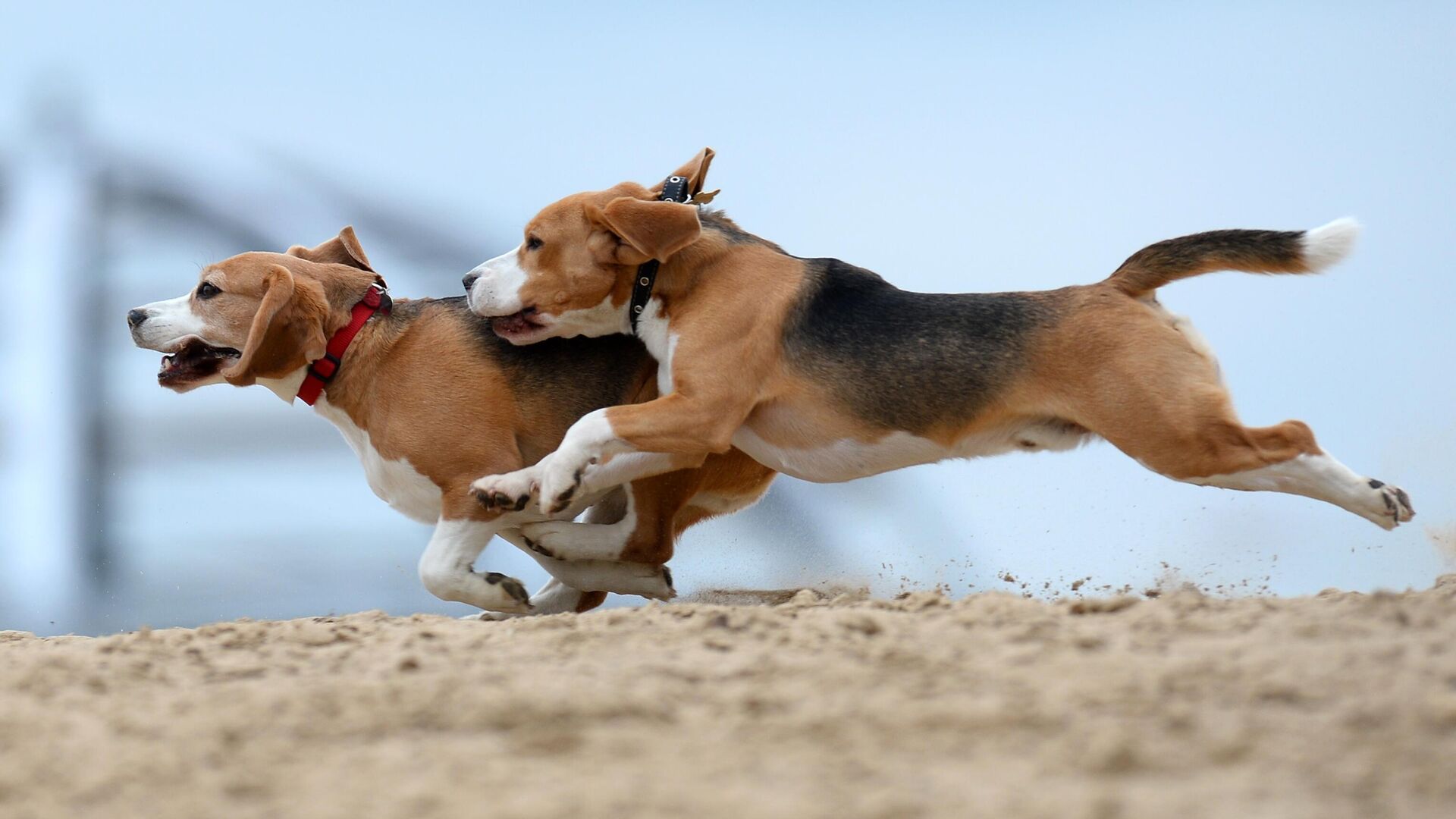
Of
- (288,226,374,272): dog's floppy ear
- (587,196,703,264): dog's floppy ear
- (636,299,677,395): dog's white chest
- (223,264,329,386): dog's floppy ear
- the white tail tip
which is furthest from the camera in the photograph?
(288,226,374,272): dog's floppy ear

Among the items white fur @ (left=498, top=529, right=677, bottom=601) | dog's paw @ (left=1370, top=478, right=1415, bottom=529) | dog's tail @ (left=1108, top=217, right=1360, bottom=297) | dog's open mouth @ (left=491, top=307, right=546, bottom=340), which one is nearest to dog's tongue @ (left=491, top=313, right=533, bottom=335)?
dog's open mouth @ (left=491, top=307, right=546, bottom=340)

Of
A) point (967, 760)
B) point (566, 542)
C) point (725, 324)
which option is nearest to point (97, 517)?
point (566, 542)

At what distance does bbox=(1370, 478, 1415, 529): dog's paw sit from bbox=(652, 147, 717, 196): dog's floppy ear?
3.23 metres

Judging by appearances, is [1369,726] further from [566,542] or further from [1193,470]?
[566,542]

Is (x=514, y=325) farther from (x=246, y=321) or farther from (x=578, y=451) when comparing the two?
(x=246, y=321)

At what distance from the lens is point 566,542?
6414mm

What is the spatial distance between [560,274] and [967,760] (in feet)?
12.3

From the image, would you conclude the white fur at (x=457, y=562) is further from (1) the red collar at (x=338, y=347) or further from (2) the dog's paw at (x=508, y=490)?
(1) the red collar at (x=338, y=347)

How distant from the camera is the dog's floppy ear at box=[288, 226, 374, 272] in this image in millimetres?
7062

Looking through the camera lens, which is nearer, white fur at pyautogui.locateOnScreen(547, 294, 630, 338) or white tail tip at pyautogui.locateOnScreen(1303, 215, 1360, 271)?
white tail tip at pyautogui.locateOnScreen(1303, 215, 1360, 271)

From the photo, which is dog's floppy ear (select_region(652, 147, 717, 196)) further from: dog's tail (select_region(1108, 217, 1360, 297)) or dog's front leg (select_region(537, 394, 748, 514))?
dog's tail (select_region(1108, 217, 1360, 297))

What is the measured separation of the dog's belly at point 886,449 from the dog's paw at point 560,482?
85 centimetres

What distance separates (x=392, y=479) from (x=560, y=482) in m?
1.25

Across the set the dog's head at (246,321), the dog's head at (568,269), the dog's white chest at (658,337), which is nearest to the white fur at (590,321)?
the dog's head at (568,269)
